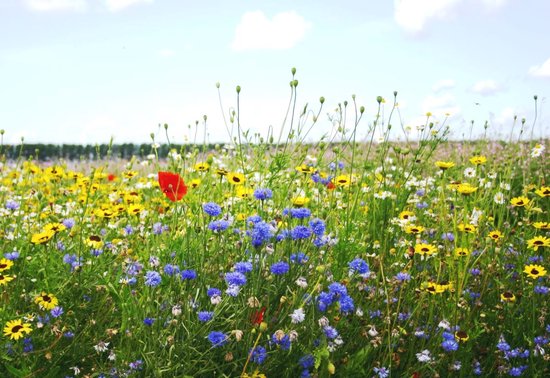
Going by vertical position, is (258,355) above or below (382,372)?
above

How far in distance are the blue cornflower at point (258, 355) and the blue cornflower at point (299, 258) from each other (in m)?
0.39

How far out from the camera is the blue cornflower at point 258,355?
2037 millimetres

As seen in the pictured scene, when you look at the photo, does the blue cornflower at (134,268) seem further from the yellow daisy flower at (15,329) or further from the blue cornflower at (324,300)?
the blue cornflower at (324,300)

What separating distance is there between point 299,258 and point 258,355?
17.4 inches

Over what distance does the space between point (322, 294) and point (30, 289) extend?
149 centimetres

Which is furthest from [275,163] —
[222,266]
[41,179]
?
[41,179]

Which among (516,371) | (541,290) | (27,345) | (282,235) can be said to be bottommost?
(516,371)

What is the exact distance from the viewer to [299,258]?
233cm

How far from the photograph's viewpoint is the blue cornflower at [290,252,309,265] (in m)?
2.32

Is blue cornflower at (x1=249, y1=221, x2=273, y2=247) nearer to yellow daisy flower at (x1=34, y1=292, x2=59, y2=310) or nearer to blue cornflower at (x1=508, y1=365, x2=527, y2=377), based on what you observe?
yellow daisy flower at (x1=34, y1=292, x2=59, y2=310)

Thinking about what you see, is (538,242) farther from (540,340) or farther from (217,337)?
(217,337)

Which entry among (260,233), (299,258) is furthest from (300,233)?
(260,233)

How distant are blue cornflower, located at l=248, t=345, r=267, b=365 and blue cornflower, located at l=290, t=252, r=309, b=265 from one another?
1.28 feet

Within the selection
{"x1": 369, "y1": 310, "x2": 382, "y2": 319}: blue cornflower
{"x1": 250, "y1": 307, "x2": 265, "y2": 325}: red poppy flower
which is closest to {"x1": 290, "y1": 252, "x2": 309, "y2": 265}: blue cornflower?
{"x1": 250, "y1": 307, "x2": 265, "y2": 325}: red poppy flower
